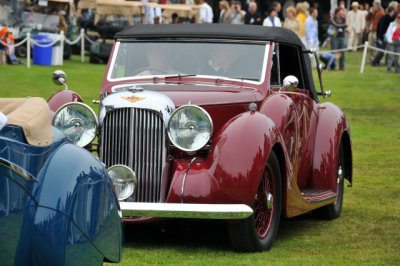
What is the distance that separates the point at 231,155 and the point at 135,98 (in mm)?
917

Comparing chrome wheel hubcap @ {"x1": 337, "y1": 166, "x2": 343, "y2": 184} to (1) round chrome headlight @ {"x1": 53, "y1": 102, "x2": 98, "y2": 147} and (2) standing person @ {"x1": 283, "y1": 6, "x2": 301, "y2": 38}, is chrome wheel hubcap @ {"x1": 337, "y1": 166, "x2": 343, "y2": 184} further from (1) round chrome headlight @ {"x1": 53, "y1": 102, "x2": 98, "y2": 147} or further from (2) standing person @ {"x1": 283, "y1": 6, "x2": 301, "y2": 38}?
(2) standing person @ {"x1": 283, "y1": 6, "x2": 301, "y2": 38}

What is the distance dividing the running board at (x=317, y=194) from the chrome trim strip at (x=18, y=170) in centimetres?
387

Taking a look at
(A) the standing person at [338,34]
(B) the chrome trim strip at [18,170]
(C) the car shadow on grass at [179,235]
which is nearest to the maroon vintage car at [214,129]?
(C) the car shadow on grass at [179,235]

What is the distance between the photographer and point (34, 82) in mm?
19250

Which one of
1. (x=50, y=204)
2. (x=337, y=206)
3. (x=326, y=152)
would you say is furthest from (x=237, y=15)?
(x=50, y=204)

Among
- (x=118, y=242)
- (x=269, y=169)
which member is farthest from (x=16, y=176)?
(x=269, y=169)

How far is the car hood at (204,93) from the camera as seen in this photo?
6730 mm

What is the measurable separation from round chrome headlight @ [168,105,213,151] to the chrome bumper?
0.65 metres

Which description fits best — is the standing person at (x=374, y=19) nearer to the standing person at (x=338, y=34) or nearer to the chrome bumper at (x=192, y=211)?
the standing person at (x=338, y=34)

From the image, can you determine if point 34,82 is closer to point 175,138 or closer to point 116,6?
point 116,6

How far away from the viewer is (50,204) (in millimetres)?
3895

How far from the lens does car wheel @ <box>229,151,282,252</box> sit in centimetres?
620

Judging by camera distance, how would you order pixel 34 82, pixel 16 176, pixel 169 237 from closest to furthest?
pixel 16 176, pixel 169 237, pixel 34 82

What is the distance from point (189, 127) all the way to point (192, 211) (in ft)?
2.68
